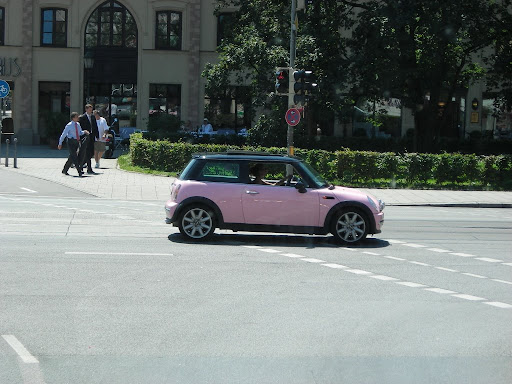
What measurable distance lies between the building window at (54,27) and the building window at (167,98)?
533 centimetres

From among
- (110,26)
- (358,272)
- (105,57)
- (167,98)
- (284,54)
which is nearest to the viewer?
(358,272)

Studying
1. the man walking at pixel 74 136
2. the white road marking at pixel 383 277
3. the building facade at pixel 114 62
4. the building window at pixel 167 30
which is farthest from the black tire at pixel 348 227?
the building window at pixel 167 30

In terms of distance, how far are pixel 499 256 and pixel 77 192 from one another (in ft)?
38.5

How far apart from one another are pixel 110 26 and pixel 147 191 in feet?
85.2

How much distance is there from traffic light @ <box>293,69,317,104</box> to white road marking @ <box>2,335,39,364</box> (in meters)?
15.8

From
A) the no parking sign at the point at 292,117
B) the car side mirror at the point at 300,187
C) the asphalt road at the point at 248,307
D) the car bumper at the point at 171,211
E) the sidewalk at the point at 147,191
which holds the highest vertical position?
the no parking sign at the point at 292,117

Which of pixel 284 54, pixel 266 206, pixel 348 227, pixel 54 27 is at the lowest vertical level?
pixel 348 227

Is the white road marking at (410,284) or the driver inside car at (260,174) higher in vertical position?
the driver inside car at (260,174)

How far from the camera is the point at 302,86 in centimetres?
2245

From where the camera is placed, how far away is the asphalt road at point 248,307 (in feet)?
22.2

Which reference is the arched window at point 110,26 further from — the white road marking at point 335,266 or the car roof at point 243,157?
the white road marking at point 335,266

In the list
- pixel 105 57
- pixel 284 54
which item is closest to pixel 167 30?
pixel 105 57

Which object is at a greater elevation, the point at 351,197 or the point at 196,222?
the point at 351,197

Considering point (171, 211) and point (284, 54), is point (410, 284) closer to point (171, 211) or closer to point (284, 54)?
point (171, 211)
